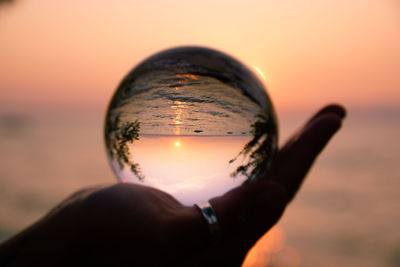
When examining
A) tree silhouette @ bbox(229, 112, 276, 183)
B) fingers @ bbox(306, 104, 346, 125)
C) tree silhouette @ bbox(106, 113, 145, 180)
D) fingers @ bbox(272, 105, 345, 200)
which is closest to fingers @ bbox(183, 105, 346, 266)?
fingers @ bbox(272, 105, 345, 200)

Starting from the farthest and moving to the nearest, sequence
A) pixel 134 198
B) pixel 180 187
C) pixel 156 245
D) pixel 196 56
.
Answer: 1. pixel 196 56
2. pixel 180 187
3. pixel 134 198
4. pixel 156 245

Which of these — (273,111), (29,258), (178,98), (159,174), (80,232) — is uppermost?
(178,98)

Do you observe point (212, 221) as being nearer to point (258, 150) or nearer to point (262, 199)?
point (262, 199)

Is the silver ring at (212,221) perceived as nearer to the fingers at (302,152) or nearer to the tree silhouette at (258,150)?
the tree silhouette at (258,150)

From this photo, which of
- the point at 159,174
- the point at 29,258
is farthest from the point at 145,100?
the point at 29,258

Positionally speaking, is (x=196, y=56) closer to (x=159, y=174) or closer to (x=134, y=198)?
(x=159, y=174)

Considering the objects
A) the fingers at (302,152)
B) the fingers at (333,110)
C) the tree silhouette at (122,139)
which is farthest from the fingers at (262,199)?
the tree silhouette at (122,139)
